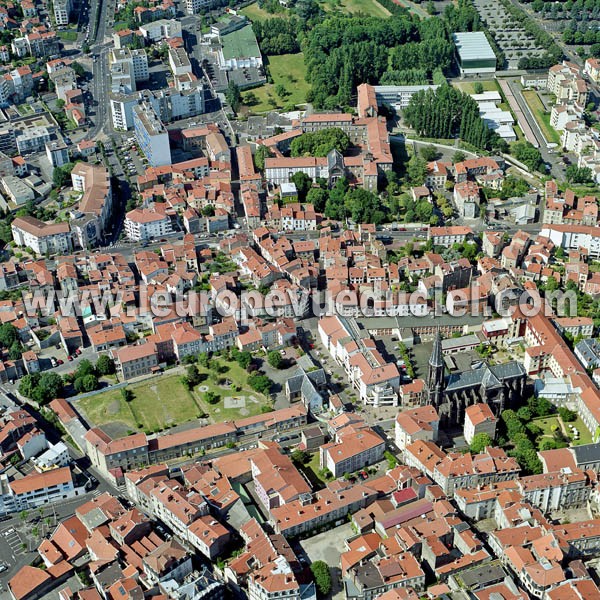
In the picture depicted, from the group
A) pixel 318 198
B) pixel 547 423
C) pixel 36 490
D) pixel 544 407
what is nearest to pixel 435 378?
pixel 544 407

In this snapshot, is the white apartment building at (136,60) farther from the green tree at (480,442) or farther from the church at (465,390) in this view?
the green tree at (480,442)

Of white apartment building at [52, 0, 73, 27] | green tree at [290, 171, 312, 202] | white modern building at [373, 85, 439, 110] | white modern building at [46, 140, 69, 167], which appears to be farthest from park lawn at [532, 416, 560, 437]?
white apartment building at [52, 0, 73, 27]

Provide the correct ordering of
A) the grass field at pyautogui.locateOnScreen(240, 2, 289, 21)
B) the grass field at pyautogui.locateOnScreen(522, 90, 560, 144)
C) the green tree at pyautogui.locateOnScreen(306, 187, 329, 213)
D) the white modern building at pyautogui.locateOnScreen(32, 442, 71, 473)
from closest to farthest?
the white modern building at pyautogui.locateOnScreen(32, 442, 71, 473)
the green tree at pyautogui.locateOnScreen(306, 187, 329, 213)
the grass field at pyautogui.locateOnScreen(522, 90, 560, 144)
the grass field at pyautogui.locateOnScreen(240, 2, 289, 21)

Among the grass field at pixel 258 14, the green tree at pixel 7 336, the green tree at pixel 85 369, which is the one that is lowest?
the green tree at pixel 85 369

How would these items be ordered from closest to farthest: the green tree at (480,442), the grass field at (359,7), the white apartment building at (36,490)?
1. the white apartment building at (36,490)
2. the green tree at (480,442)
3. the grass field at (359,7)

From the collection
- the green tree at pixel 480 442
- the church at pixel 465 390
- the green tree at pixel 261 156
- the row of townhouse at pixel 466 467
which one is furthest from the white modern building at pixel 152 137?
the green tree at pixel 480 442

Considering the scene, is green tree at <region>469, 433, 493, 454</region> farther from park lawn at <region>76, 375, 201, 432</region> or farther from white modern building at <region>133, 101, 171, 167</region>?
white modern building at <region>133, 101, 171, 167</region>

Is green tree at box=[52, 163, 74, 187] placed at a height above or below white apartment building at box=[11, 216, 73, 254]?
above
